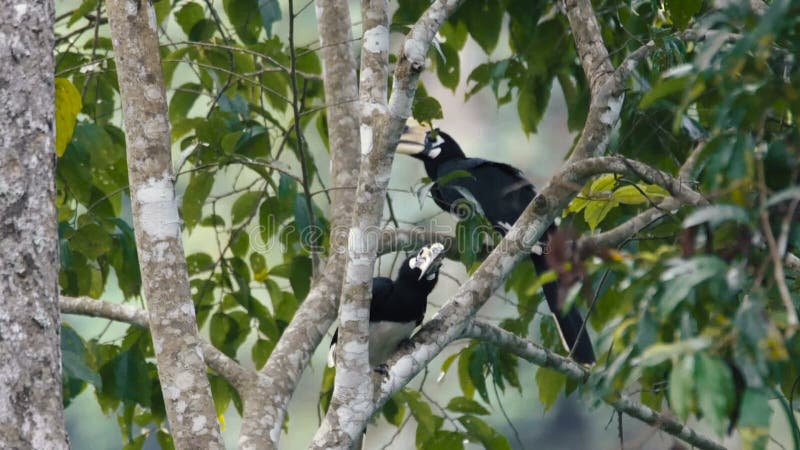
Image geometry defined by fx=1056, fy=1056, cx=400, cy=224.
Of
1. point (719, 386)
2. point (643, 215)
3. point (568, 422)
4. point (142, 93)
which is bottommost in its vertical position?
point (568, 422)

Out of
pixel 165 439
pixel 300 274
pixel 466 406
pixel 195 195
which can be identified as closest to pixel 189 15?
pixel 195 195

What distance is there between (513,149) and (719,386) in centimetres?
→ 1164

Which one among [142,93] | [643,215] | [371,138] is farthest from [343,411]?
[643,215]

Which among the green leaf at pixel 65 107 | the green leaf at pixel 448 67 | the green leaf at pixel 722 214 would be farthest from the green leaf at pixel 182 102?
the green leaf at pixel 722 214

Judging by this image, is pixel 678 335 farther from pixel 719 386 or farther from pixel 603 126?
pixel 603 126

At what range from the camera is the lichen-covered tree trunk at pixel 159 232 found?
8.76ft

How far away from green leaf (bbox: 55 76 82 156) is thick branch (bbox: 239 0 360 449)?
85 cm

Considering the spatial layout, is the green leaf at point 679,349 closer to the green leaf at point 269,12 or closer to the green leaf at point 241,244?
the green leaf at point 269,12

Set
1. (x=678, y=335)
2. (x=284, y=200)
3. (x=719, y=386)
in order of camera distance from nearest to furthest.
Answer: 1. (x=719, y=386)
2. (x=678, y=335)
3. (x=284, y=200)

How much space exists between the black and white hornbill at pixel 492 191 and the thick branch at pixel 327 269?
34 cm

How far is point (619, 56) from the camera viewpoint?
4.14 meters

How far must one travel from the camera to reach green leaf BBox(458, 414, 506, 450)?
363cm

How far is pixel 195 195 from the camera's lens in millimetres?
3967

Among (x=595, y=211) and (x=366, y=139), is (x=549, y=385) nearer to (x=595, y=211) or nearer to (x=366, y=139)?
(x=595, y=211)
